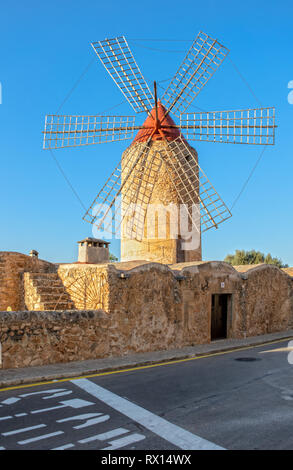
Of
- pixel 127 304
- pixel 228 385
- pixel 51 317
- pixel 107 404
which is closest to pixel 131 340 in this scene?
pixel 127 304

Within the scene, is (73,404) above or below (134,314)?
below

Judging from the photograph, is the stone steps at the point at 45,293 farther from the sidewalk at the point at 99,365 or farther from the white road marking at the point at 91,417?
the white road marking at the point at 91,417

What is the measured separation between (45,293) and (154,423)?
7.24 meters

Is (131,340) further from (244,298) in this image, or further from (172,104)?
(172,104)

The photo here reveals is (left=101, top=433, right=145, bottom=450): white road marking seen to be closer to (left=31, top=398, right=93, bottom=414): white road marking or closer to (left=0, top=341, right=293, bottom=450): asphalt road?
(left=0, top=341, right=293, bottom=450): asphalt road

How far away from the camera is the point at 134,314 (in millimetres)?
11336

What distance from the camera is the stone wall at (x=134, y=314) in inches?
362

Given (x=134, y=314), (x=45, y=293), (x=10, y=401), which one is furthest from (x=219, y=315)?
(x=10, y=401)

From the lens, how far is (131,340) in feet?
36.7

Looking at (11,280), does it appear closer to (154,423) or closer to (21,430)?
(21,430)

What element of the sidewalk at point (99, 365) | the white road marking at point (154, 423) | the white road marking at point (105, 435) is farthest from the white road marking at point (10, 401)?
the white road marking at point (105, 435)

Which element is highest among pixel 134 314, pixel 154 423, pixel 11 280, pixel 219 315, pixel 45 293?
pixel 11 280

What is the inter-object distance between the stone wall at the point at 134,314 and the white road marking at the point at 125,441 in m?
4.56

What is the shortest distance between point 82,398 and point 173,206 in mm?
12498
